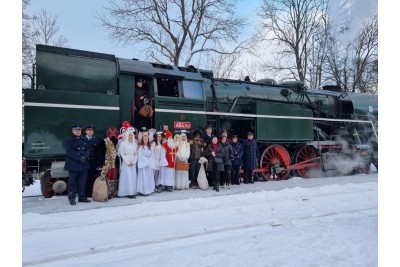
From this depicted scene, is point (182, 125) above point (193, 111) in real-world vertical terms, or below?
below

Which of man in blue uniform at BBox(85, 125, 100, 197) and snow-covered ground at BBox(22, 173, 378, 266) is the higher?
man in blue uniform at BBox(85, 125, 100, 197)

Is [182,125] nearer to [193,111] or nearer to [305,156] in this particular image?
[193,111]

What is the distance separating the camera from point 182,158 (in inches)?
311

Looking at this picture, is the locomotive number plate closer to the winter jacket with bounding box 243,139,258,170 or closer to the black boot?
the winter jacket with bounding box 243,139,258,170

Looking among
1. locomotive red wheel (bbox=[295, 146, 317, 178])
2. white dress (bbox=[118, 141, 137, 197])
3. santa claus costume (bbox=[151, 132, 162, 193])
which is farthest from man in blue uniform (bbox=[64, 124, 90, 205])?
locomotive red wheel (bbox=[295, 146, 317, 178])

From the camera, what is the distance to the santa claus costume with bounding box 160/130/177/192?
7.68 m

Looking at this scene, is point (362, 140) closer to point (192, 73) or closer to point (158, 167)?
point (192, 73)

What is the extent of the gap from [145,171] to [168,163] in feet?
2.23

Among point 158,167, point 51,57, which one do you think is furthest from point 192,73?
point 51,57

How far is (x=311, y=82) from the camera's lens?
2562cm

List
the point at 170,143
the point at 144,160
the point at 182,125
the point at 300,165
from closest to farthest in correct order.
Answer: the point at 144,160 → the point at 170,143 → the point at 182,125 → the point at 300,165

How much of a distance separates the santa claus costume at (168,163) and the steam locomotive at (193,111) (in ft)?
1.27

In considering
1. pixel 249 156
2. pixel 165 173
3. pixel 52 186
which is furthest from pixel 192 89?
pixel 52 186

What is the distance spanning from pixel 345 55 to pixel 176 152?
1295 cm
